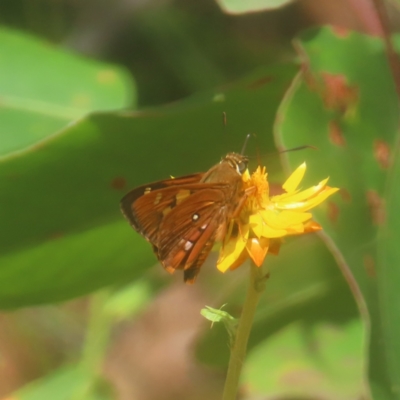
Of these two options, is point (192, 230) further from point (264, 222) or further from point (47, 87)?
point (47, 87)

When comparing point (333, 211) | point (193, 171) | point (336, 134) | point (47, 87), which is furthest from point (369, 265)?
point (47, 87)

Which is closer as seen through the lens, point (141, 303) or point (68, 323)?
point (141, 303)

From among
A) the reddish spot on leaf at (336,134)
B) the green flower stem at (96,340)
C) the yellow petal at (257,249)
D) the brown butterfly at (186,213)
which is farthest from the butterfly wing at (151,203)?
the green flower stem at (96,340)

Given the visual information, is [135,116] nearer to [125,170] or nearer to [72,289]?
[125,170]

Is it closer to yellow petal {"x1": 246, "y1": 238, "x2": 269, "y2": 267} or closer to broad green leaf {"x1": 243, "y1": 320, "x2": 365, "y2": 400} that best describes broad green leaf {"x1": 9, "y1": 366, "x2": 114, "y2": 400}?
broad green leaf {"x1": 243, "y1": 320, "x2": 365, "y2": 400}

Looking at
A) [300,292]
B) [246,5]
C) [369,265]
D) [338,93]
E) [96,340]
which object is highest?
[246,5]

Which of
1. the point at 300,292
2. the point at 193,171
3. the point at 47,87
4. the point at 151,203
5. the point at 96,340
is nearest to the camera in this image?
the point at 151,203

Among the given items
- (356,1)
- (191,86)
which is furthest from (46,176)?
(191,86)
